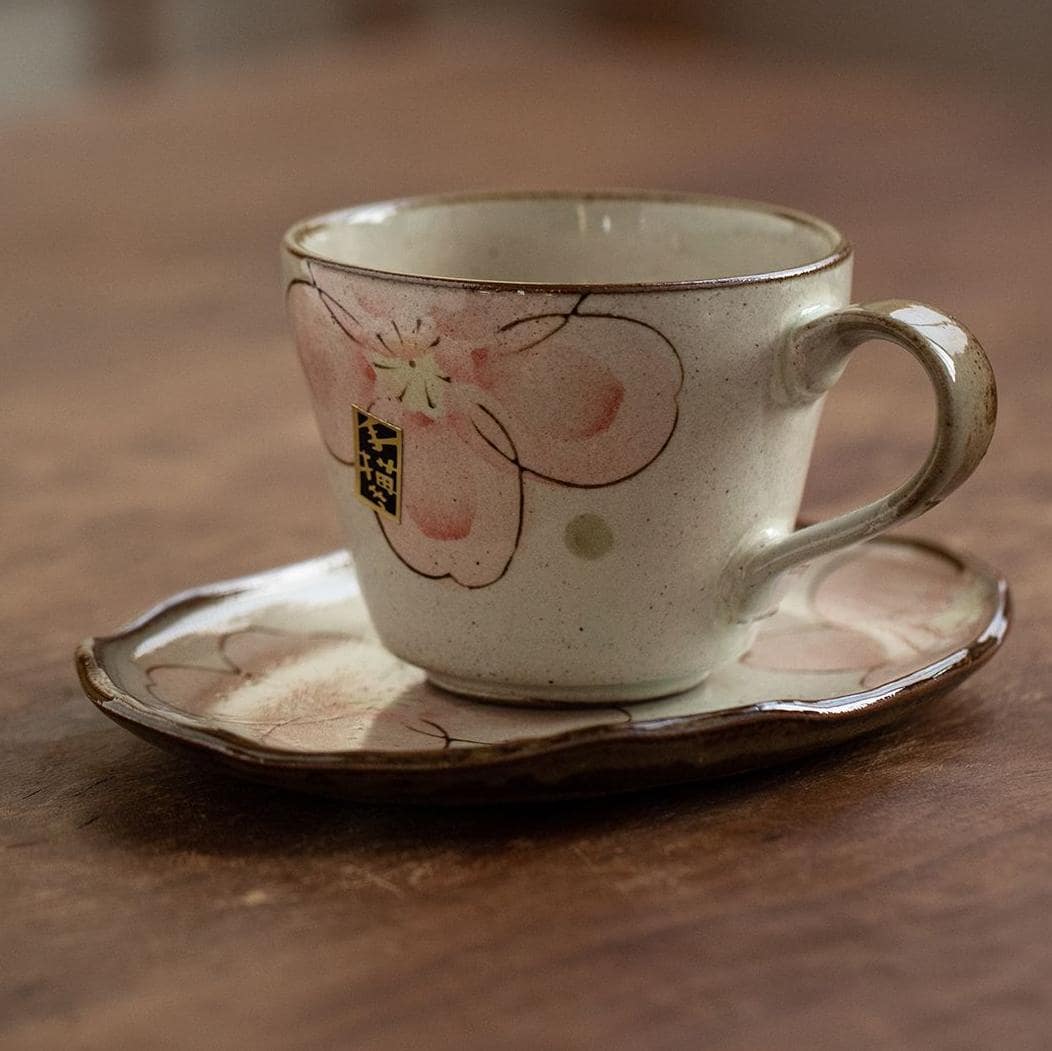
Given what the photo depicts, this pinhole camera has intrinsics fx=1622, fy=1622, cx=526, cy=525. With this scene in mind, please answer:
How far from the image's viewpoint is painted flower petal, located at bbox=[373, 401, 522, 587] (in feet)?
1.50

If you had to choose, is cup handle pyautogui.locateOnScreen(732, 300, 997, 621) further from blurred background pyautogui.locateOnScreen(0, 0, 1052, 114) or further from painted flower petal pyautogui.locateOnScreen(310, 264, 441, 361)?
blurred background pyautogui.locateOnScreen(0, 0, 1052, 114)

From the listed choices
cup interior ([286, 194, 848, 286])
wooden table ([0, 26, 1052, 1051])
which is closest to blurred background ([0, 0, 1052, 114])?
wooden table ([0, 26, 1052, 1051])

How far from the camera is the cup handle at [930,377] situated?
43cm

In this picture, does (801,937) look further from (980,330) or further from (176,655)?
(980,330)

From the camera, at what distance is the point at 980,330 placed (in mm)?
1001

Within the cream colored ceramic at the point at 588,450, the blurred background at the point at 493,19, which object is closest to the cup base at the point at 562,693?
the cream colored ceramic at the point at 588,450

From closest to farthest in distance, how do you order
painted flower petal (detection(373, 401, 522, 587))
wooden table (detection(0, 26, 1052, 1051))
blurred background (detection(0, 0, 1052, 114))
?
wooden table (detection(0, 26, 1052, 1051)) → painted flower petal (detection(373, 401, 522, 587)) → blurred background (detection(0, 0, 1052, 114))

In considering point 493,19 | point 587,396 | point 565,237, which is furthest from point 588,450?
point 493,19

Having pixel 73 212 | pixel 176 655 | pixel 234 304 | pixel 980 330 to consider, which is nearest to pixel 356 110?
pixel 73 212

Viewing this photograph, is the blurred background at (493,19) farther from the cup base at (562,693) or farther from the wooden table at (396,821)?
the cup base at (562,693)

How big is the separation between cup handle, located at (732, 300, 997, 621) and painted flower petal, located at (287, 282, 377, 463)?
12 centimetres

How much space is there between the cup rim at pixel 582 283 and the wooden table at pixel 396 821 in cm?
14

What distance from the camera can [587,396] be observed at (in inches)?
17.5

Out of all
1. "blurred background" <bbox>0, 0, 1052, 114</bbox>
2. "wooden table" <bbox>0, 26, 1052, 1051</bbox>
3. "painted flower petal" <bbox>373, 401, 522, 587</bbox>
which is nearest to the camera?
"wooden table" <bbox>0, 26, 1052, 1051</bbox>
